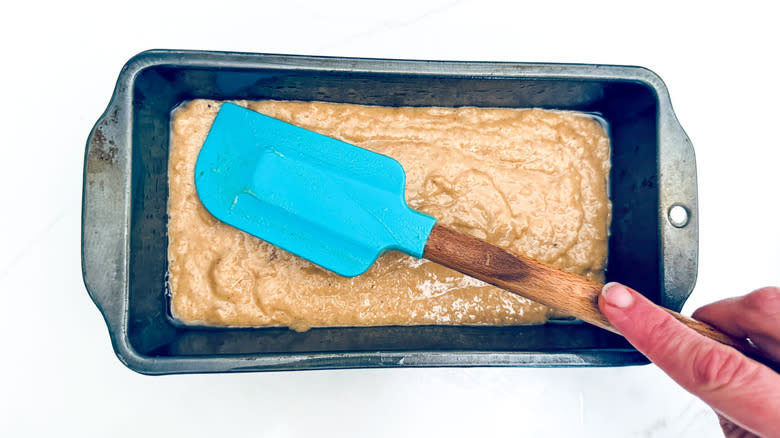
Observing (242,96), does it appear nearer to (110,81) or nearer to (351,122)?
(351,122)

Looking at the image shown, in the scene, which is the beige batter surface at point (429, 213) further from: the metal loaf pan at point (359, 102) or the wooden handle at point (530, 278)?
the wooden handle at point (530, 278)

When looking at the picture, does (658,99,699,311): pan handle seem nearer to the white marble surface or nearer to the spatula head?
the white marble surface

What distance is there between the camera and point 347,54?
→ 1.52 meters

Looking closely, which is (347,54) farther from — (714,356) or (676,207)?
(714,356)

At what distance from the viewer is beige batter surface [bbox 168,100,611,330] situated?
4.30 ft

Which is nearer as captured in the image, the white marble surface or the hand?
the hand

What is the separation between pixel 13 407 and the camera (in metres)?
1.42

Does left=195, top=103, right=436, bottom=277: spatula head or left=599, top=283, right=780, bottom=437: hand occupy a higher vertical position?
left=195, top=103, right=436, bottom=277: spatula head

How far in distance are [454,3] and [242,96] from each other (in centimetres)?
73

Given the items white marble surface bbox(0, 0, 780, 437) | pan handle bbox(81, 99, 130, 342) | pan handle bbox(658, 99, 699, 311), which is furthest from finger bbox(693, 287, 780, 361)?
pan handle bbox(81, 99, 130, 342)

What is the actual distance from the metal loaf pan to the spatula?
0.13 m

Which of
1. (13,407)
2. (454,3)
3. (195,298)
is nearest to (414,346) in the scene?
(195,298)

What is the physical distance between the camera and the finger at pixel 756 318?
1.13 m

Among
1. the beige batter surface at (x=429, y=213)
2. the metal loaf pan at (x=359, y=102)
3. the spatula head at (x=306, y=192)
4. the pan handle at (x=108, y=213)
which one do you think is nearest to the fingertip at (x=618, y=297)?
the metal loaf pan at (x=359, y=102)
